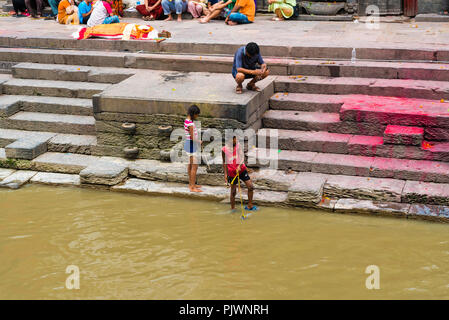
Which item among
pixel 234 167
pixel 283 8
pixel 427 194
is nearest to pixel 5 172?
pixel 234 167

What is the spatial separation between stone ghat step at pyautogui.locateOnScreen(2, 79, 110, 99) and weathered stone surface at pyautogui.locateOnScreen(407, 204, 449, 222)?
546 centimetres

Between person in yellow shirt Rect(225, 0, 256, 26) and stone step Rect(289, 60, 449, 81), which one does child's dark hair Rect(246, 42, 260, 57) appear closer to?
stone step Rect(289, 60, 449, 81)

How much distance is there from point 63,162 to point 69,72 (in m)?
2.27

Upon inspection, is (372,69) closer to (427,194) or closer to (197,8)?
(427,194)

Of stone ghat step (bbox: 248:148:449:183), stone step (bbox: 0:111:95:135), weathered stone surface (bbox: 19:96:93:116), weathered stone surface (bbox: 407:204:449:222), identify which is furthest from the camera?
weathered stone surface (bbox: 19:96:93:116)

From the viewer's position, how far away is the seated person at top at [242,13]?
12.9 meters

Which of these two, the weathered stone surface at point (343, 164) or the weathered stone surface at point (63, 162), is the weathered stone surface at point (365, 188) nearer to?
the weathered stone surface at point (343, 164)

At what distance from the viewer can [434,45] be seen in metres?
10.2

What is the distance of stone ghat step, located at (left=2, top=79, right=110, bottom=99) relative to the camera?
10273 mm

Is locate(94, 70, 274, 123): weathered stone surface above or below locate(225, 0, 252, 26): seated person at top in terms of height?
below

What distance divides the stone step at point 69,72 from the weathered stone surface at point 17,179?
2259mm

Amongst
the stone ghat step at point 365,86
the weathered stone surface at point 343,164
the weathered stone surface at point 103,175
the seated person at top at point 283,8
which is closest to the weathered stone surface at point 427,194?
the weathered stone surface at point 343,164

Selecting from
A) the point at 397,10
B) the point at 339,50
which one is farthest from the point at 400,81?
the point at 397,10

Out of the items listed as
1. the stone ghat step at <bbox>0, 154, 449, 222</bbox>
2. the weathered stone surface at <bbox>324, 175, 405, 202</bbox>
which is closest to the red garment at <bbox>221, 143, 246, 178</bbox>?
the stone ghat step at <bbox>0, 154, 449, 222</bbox>
